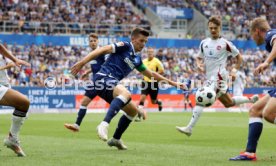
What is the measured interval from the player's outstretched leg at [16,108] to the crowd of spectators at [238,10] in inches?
1665

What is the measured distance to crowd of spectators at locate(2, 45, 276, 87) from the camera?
Answer: 3494 cm

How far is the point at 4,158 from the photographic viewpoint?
10164 mm

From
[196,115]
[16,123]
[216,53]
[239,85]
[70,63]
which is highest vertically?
[216,53]

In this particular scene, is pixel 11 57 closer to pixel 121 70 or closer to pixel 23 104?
pixel 23 104

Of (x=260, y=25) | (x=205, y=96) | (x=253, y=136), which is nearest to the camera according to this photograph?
(x=260, y=25)

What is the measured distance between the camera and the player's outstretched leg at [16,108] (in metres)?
10.1

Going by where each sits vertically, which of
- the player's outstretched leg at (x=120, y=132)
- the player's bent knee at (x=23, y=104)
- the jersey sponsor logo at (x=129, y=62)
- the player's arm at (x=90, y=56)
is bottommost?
the player's outstretched leg at (x=120, y=132)

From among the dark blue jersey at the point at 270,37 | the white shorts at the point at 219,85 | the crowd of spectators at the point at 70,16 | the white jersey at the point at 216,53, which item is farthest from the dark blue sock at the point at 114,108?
the crowd of spectators at the point at 70,16

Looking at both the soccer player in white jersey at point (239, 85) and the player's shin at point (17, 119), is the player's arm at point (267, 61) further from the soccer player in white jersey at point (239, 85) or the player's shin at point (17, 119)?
the soccer player in white jersey at point (239, 85)

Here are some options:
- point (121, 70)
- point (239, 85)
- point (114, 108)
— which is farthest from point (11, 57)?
point (239, 85)

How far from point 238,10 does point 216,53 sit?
38900 mm

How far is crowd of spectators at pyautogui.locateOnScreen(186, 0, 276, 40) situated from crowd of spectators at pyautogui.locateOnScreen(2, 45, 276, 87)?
605 centimetres

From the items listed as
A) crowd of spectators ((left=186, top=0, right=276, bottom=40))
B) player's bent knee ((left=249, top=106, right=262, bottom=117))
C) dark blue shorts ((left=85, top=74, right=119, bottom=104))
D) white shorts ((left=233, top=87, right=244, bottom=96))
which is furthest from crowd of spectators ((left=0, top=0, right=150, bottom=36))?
player's bent knee ((left=249, top=106, right=262, bottom=117))

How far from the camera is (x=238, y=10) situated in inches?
2147
